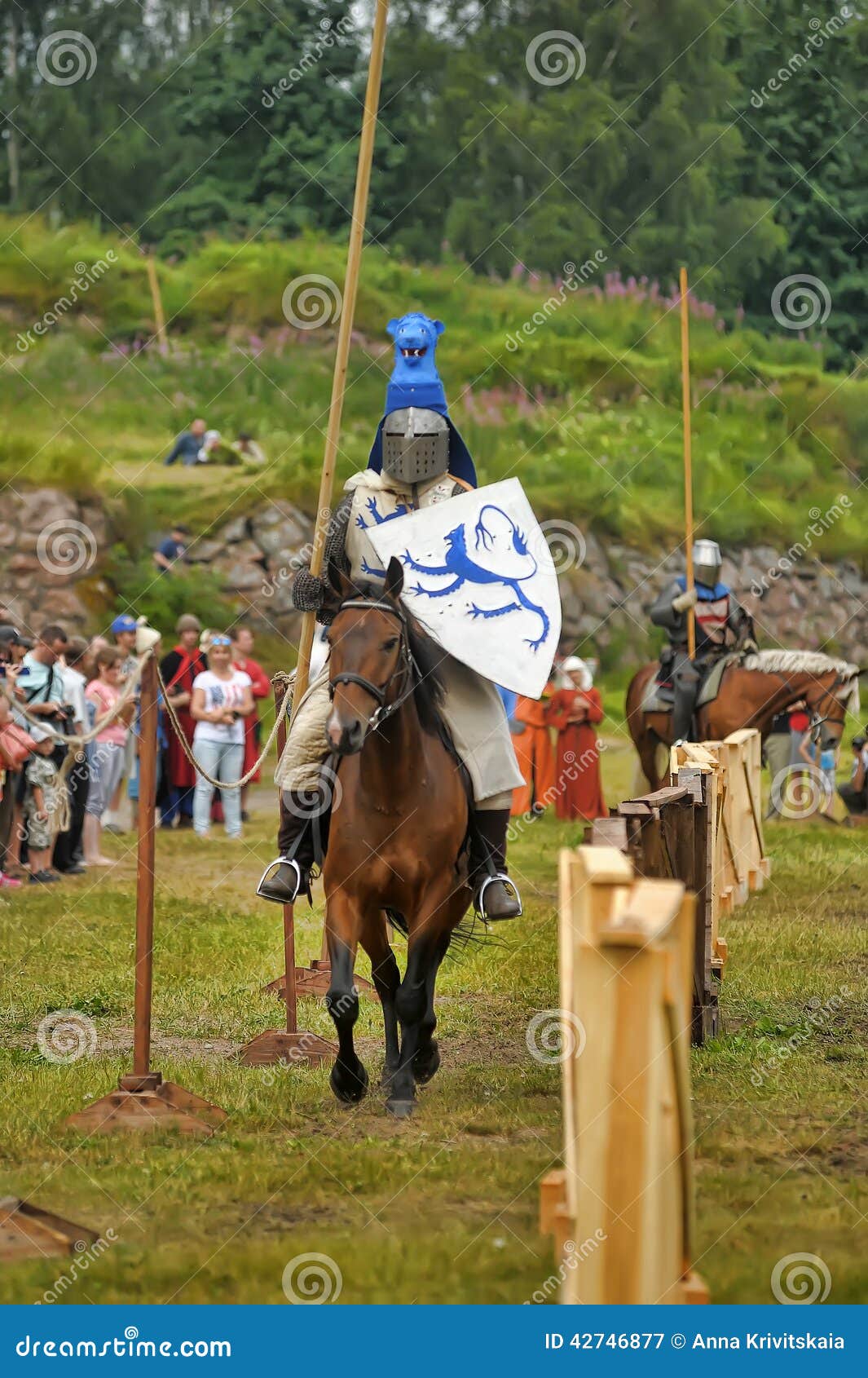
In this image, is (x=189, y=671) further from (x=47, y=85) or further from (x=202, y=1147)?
(x=47, y=85)

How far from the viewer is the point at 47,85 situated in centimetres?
3675

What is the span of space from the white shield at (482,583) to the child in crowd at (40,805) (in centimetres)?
690

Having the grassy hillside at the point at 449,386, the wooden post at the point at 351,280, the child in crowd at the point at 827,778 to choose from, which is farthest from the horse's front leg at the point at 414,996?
the grassy hillside at the point at 449,386

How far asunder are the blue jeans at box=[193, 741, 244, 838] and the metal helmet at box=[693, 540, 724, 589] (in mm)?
4168

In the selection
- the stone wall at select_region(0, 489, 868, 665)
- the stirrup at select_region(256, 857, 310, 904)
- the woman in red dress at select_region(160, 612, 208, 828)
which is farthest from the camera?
the stone wall at select_region(0, 489, 868, 665)

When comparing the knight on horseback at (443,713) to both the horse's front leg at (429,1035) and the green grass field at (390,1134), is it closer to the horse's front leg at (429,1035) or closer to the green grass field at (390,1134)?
the horse's front leg at (429,1035)

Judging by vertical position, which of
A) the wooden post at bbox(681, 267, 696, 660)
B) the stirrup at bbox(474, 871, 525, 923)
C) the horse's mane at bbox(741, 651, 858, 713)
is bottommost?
the stirrup at bbox(474, 871, 525, 923)

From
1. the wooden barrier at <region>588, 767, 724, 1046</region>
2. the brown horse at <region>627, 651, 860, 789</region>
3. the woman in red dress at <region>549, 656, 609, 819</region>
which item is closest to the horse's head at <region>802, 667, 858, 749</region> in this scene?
the brown horse at <region>627, 651, 860, 789</region>

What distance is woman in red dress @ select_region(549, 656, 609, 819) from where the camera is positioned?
67.8 feet

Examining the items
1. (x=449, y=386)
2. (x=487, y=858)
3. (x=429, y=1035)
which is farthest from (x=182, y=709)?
(x=449, y=386)

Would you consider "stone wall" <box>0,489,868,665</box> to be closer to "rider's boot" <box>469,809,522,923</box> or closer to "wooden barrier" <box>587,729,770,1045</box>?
"wooden barrier" <box>587,729,770,1045</box>

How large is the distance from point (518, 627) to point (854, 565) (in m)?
24.9

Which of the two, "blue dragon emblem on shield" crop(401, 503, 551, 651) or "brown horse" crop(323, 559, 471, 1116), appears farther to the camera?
"blue dragon emblem on shield" crop(401, 503, 551, 651)

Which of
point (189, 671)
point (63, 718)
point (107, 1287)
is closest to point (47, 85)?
point (189, 671)
